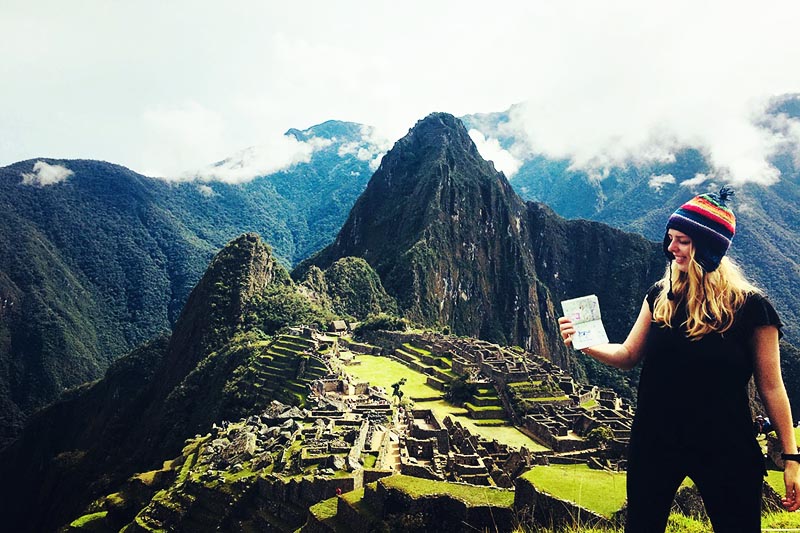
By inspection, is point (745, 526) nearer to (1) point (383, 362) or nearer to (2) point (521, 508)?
(2) point (521, 508)

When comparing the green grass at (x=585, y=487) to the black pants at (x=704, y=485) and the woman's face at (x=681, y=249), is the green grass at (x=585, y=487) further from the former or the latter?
the woman's face at (x=681, y=249)

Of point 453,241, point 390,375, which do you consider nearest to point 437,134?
point 453,241

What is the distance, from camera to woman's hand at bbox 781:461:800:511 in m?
4.25

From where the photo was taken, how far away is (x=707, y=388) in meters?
4.31

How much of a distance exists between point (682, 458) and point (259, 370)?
4734 centimetres

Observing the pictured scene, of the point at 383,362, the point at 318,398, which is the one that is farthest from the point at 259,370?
the point at 318,398

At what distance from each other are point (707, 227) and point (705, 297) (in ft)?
1.96

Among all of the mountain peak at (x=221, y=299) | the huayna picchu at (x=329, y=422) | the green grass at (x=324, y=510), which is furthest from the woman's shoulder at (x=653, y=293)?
the mountain peak at (x=221, y=299)

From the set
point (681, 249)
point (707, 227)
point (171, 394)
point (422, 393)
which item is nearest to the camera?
point (707, 227)

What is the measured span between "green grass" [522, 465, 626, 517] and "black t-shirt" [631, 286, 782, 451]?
19.2ft

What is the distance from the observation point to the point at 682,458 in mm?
4473

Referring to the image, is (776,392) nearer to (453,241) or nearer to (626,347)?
(626,347)

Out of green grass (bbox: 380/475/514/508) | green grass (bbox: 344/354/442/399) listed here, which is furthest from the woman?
green grass (bbox: 344/354/442/399)

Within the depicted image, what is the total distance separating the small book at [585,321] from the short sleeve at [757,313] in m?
1.09
